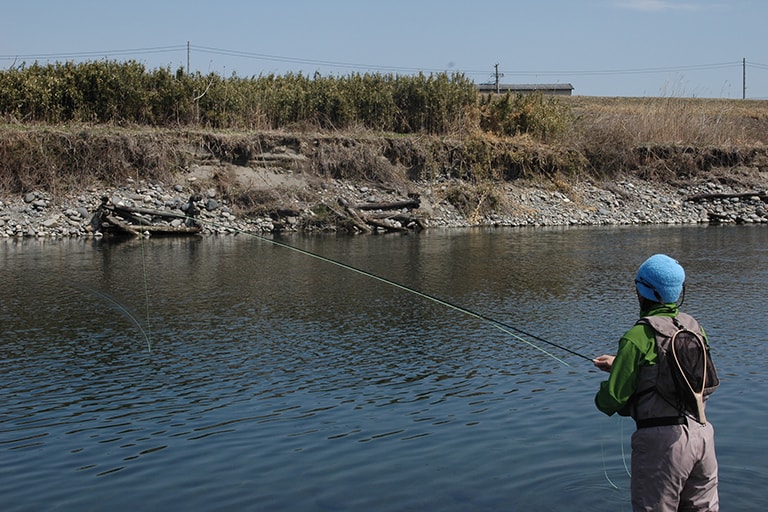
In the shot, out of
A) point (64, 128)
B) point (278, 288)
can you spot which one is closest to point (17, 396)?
point (278, 288)

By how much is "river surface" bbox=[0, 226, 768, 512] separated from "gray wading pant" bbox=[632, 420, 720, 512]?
197 centimetres

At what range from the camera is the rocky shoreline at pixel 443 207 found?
32.1 m

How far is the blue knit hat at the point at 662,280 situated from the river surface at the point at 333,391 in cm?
244

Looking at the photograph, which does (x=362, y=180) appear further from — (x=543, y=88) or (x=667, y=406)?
(x=543, y=88)

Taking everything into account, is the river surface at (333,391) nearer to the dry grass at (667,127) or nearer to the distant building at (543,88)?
the dry grass at (667,127)

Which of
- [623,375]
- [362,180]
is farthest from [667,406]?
[362,180]

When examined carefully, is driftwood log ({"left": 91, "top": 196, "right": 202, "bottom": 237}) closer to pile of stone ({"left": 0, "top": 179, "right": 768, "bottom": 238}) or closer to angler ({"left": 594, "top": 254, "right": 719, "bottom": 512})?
pile of stone ({"left": 0, "top": 179, "right": 768, "bottom": 238})

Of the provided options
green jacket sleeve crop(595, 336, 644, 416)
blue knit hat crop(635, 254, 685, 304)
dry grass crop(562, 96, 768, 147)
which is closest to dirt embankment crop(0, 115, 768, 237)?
dry grass crop(562, 96, 768, 147)

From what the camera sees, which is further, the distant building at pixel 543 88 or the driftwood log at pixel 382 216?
the distant building at pixel 543 88

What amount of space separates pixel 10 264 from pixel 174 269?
14.2 ft

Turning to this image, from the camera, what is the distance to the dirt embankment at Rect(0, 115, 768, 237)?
110 ft

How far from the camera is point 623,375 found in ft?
15.7

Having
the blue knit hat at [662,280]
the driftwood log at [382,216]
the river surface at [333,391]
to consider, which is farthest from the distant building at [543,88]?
the blue knit hat at [662,280]

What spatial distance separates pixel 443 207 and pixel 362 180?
385 centimetres
